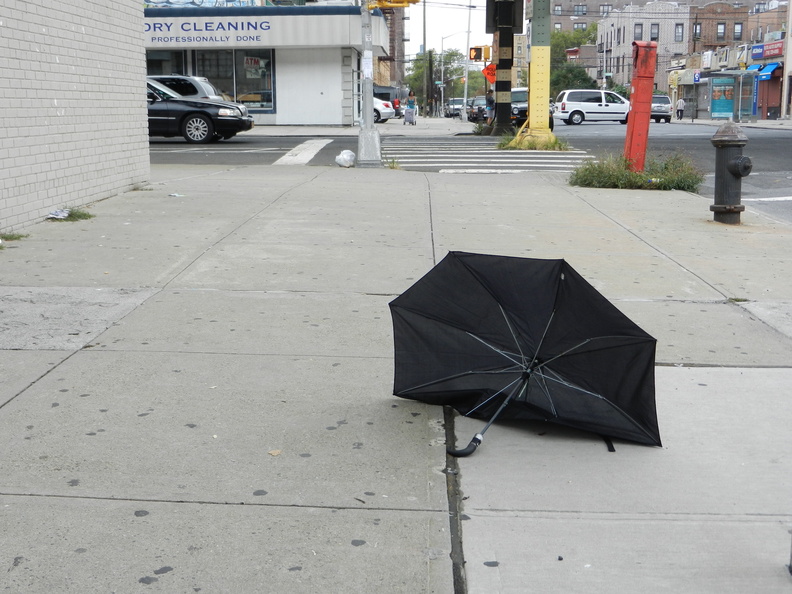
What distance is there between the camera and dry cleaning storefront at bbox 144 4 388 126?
123 feet

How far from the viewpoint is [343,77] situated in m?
39.2

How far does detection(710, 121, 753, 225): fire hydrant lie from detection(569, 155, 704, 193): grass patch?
10.8 feet

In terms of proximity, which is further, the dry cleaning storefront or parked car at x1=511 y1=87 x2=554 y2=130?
the dry cleaning storefront

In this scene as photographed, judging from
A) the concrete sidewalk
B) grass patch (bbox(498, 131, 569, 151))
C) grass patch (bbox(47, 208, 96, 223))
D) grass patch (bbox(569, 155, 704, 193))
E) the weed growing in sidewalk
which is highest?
grass patch (bbox(498, 131, 569, 151))

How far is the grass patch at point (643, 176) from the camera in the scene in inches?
544

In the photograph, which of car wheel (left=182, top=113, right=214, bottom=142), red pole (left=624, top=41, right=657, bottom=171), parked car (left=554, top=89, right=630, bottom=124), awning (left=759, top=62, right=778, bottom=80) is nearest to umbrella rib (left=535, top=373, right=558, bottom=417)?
red pole (left=624, top=41, right=657, bottom=171)

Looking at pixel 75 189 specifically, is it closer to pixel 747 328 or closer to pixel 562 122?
pixel 747 328

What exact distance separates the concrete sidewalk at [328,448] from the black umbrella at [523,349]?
0.47 ft

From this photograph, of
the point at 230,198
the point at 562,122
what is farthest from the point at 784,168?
the point at 562,122

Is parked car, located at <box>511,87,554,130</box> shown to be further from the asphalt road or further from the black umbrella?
the black umbrella

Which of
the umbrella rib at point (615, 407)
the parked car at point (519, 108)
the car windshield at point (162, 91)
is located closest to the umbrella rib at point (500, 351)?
the umbrella rib at point (615, 407)

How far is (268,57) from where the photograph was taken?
38875mm

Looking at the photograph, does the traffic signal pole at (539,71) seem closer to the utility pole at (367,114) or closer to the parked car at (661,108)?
the utility pole at (367,114)

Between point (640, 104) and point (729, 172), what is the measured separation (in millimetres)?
4567
